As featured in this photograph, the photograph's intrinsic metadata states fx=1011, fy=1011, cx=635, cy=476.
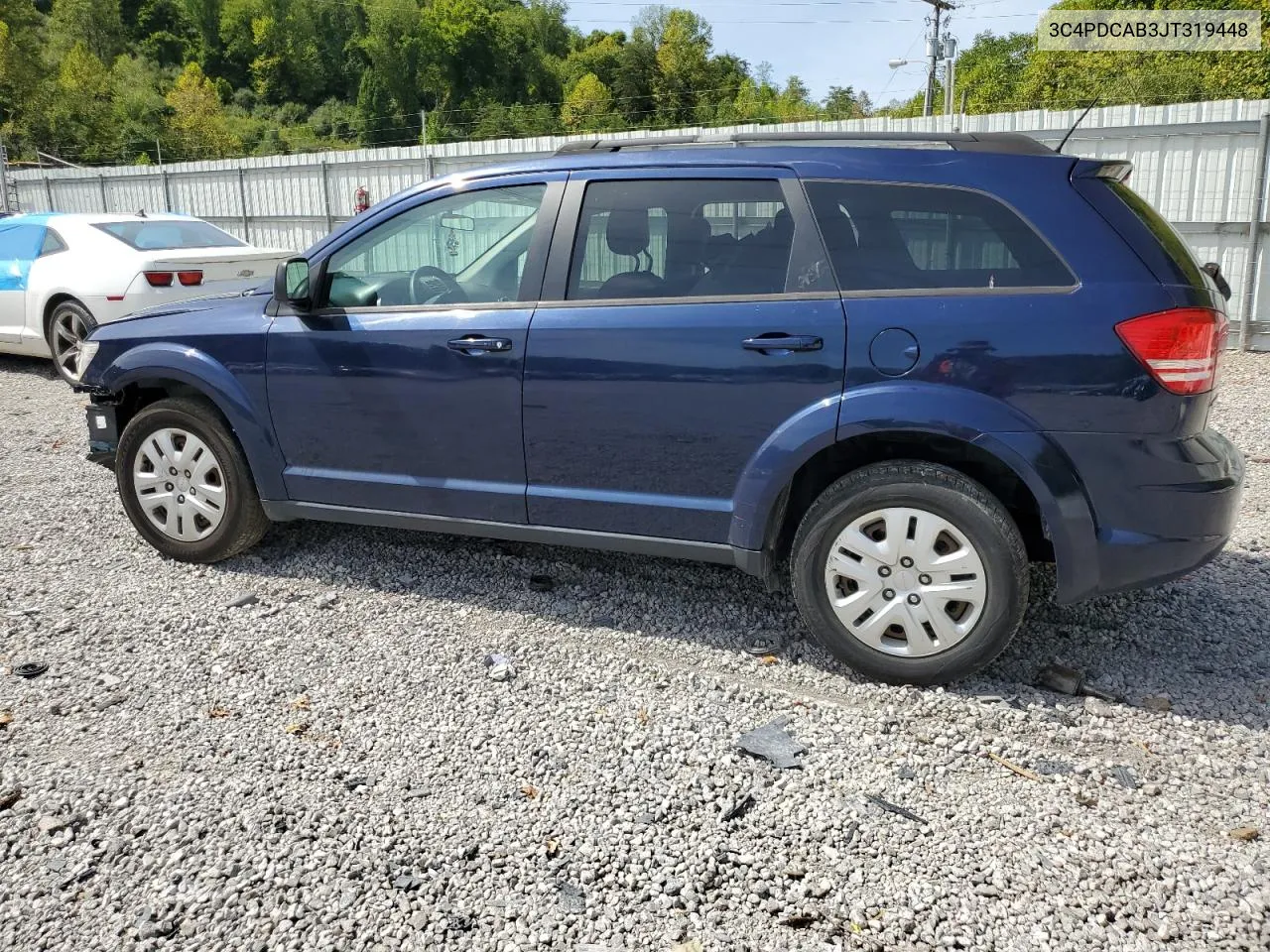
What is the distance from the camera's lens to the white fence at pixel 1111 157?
10.8 m

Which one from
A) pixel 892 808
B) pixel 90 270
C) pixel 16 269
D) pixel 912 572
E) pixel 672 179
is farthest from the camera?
pixel 16 269

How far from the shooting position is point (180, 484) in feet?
15.8

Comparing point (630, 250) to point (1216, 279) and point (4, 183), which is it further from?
point (4, 183)

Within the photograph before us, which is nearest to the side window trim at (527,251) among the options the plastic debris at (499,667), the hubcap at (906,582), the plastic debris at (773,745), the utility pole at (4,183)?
the plastic debris at (499,667)

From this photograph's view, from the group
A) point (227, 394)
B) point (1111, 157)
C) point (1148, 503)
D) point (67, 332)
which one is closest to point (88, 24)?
point (67, 332)

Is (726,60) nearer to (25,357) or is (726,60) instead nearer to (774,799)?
(25,357)

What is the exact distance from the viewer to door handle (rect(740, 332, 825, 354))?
11.7ft

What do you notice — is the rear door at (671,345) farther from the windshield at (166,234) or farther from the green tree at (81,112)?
the green tree at (81,112)

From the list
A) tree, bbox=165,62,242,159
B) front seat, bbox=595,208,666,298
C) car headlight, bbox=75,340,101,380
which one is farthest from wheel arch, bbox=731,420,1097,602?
tree, bbox=165,62,242,159

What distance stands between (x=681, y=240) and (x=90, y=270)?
7.50 meters

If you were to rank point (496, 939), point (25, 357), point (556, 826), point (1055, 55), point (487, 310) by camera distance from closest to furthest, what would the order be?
1. point (496, 939)
2. point (556, 826)
3. point (487, 310)
4. point (25, 357)
5. point (1055, 55)

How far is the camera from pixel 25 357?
1166 centimetres

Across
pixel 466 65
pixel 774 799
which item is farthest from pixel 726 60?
pixel 774 799

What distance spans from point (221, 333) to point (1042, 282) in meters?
3.45
